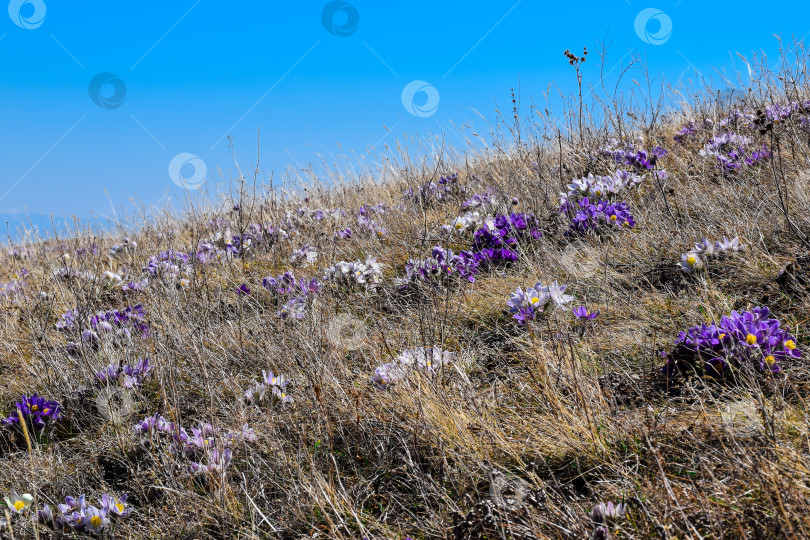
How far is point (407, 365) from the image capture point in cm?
279

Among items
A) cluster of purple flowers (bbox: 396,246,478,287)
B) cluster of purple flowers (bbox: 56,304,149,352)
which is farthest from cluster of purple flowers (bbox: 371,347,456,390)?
cluster of purple flowers (bbox: 56,304,149,352)

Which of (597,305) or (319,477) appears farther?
(597,305)

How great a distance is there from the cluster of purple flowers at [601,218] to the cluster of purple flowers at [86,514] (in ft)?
12.2

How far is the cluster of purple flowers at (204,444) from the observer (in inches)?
96.7

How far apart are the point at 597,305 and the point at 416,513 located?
5.93 ft

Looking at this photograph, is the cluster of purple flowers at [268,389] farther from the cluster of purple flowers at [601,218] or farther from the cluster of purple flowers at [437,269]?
the cluster of purple flowers at [601,218]

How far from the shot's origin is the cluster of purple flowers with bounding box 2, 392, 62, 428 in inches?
126

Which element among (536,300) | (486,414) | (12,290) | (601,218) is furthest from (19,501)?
(12,290)

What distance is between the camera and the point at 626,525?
5.74 ft

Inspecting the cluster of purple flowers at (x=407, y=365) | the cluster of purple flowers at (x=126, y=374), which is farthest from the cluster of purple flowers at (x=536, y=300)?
the cluster of purple flowers at (x=126, y=374)

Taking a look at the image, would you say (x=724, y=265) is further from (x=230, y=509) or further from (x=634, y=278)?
(x=230, y=509)

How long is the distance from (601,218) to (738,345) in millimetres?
2293

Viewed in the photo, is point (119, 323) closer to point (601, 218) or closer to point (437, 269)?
point (437, 269)

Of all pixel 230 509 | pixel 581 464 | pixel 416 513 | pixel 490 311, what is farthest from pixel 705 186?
pixel 230 509
